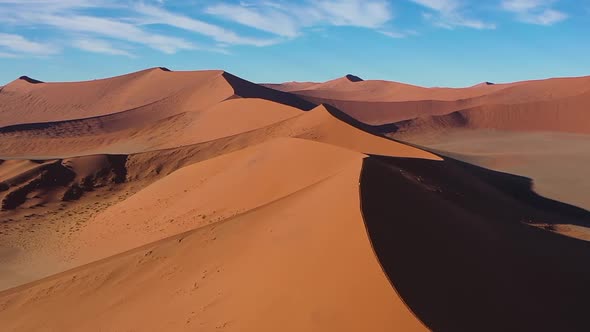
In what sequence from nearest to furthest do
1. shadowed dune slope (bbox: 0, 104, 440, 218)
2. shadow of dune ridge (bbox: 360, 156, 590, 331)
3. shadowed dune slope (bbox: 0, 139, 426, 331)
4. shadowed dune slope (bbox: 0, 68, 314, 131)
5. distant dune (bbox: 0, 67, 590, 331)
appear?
1. shadowed dune slope (bbox: 0, 139, 426, 331)
2. shadow of dune ridge (bbox: 360, 156, 590, 331)
3. distant dune (bbox: 0, 67, 590, 331)
4. shadowed dune slope (bbox: 0, 104, 440, 218)
5. shadowed dune slope (bbox: 0, 68, 314, 131)

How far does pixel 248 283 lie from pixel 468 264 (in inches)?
144

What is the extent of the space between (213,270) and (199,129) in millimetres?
25759

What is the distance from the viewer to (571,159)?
34.5 m

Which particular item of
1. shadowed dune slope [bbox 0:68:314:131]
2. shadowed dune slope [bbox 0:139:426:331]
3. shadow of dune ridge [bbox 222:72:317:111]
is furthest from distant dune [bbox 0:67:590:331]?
shadow of dune ridge [bbox 222:72:317:111]

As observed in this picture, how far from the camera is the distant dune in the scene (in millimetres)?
7113

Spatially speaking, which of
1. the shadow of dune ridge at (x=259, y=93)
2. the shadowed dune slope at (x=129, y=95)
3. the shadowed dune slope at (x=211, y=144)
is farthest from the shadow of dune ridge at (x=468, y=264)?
the shadow of dune ridge at (x=259, y=93)

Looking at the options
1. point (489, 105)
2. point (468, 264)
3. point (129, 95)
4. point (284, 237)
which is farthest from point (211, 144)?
point (489, 105)

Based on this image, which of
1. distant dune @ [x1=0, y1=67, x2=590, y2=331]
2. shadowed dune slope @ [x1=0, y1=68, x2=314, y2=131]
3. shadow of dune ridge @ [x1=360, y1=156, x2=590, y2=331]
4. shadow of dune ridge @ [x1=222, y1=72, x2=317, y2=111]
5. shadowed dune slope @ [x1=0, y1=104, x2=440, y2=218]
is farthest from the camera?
shadow of dune ridge @ [x1=222, y1=72, x2=317, y2=111]

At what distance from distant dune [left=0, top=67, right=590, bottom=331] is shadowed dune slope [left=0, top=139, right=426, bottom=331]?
1.2 inches

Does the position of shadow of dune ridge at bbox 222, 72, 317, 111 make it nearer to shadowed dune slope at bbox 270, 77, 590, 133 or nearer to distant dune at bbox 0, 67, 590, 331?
shadowed dune slope at bbox 270, 77, 590, 133

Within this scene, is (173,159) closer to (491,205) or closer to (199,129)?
(199,129)

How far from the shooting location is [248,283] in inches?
311

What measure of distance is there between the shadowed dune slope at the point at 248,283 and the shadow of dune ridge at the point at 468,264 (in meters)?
0.40

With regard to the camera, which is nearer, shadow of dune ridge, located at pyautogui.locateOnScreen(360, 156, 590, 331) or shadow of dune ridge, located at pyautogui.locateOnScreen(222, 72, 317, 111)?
shadow of dune ridge, located at pyautogui.locateOnScreen(360, 156, 590, 331)
